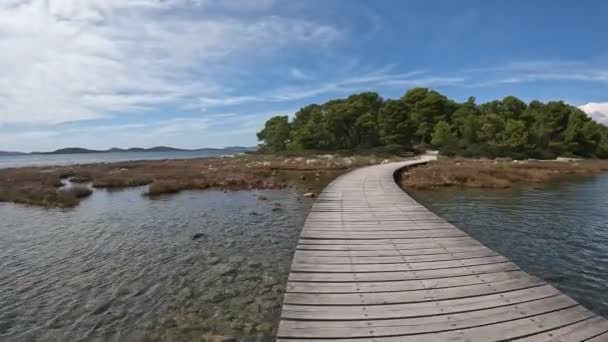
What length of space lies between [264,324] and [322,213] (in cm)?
535

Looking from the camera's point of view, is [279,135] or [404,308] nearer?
[404,308]

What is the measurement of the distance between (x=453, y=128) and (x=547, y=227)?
5950 centimetres

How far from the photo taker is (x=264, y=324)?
5.98 metres

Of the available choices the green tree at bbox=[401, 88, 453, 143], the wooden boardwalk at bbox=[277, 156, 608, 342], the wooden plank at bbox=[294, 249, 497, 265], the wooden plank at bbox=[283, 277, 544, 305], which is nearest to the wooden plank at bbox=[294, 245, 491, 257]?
the wooden boardwalk at bbox=[277, 156, 608, 342]

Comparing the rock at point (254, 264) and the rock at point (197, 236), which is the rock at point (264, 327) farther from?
the rock at point (197, 236)

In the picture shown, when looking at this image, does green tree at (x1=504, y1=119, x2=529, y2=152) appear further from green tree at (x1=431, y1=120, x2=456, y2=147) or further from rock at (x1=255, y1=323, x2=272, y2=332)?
rock at (x1=255, y1=323, x2=272, y2=332)

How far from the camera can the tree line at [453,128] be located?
52906mm

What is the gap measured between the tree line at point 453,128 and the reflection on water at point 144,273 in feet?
148

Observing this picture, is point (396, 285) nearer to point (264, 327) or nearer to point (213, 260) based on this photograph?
point (264, 327)

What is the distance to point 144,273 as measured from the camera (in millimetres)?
8250

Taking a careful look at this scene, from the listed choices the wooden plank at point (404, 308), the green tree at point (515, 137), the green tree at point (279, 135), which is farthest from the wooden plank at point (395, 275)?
the green tree at point (279, 135)

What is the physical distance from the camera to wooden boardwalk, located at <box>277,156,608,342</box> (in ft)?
12.9

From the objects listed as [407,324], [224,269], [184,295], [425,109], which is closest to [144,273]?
[184,295]

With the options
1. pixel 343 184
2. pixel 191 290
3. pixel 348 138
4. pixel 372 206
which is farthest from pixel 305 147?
pixel 191 290
